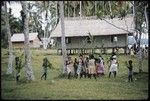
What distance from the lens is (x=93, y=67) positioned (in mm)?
22438

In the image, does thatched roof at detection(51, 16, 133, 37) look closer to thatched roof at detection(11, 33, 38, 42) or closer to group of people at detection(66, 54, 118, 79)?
group of people at detection(66, 54, 118, 79)

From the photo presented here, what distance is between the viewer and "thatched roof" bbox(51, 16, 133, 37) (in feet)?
137

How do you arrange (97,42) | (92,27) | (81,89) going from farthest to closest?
(97,42) → (92,27) → (81,89)

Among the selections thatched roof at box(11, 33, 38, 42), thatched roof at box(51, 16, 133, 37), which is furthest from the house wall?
thatched roof at box(11, 33, 38, 42)

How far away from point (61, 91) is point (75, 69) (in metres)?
6.06

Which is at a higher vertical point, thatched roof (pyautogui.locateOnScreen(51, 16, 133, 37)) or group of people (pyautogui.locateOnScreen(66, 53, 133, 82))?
thatched roof (pyautogui.locateOnScreen(51, 16, 133, 37))

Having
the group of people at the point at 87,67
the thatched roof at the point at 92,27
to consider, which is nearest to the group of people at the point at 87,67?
the group of people at the point at 87,67

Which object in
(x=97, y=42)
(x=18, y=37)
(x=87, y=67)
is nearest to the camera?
(x=87, y=67)

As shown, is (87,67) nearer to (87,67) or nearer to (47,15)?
(87,67)

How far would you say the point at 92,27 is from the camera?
1698 inches

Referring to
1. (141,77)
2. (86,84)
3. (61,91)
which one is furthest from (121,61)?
(61,91)

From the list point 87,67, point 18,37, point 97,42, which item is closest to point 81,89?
point 87,67

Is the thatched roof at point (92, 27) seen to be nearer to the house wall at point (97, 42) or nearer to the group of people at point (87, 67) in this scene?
the house wall at point (97, 42)

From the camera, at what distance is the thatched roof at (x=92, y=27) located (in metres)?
41.8
